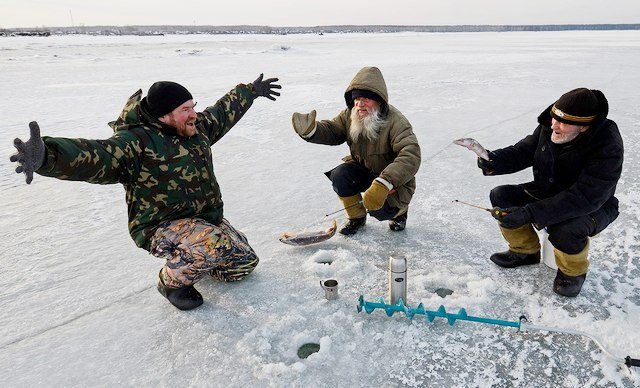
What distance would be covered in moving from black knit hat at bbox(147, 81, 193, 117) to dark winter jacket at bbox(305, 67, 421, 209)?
1189mm

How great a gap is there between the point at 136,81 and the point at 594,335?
43.3 ft

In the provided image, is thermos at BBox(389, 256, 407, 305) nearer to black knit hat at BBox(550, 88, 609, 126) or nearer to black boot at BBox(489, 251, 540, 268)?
black boot at BBox(489, 251, 540, 268)

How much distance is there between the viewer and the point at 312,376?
6.81 feet

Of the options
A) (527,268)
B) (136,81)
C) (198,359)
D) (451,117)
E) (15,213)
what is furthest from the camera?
(136,81)

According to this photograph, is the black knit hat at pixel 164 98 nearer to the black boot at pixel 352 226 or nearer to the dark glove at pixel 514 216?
the black boot at pixel 352 226

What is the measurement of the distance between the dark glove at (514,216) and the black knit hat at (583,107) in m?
0.56

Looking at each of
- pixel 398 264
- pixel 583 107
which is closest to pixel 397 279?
pixel 398 264

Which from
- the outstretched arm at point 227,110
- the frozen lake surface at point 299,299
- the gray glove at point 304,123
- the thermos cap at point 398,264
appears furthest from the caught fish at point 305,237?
the thermos cap at point 398,264

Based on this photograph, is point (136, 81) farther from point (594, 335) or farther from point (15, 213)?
point (594, 335)

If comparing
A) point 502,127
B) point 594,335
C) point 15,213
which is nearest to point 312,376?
point 594,335

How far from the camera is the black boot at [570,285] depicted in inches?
101

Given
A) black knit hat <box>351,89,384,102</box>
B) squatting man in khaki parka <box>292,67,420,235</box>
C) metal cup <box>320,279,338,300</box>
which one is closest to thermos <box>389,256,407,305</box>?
metal cup <box>320,279,338,300</box>

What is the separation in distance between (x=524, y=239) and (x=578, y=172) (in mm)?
562

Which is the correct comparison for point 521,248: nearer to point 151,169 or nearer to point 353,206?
point 353,206
